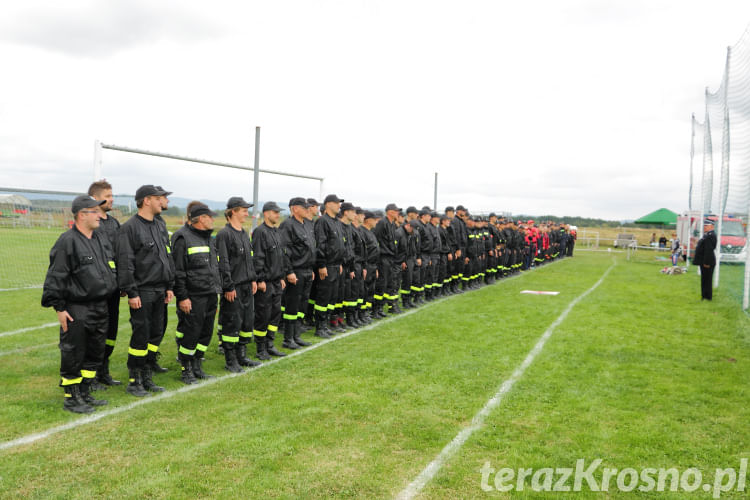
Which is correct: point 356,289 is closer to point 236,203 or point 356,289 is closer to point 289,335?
point 289,335

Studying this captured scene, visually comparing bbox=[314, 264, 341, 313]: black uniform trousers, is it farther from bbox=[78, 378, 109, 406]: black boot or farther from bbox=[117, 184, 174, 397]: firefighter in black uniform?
bbox=[78, 378, 109, 406]: black boot

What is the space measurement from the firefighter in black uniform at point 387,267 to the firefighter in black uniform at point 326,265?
1.88m

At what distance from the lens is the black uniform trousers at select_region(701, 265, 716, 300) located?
12859mm

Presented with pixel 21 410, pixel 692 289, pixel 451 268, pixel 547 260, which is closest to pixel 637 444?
pixel 21 410

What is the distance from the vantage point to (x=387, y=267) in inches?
409

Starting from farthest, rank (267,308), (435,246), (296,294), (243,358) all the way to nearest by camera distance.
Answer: (435,246) < (296,294) < (267,308) < (243,358)

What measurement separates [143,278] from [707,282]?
13.4 m

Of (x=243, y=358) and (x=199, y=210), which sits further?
(x=243, y=358)

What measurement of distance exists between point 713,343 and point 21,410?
9.47 metres

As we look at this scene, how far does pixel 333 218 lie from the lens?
28.1 feet

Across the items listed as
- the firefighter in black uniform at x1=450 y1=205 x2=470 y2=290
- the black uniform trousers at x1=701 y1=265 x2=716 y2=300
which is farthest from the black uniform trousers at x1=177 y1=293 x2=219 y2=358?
the black uniform trousers at x1=701 y1=265 x2=716 y2=300

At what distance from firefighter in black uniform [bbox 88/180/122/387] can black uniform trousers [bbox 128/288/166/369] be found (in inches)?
12.4

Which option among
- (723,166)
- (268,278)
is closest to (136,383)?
(268,278)

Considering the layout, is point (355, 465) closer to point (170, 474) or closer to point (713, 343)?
point (170, 474)
